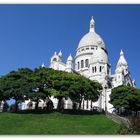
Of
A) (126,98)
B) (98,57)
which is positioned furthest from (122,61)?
(126,98)

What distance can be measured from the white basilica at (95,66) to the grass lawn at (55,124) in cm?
1866

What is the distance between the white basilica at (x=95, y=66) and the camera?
65.6m

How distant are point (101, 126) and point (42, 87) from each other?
46.2 feet

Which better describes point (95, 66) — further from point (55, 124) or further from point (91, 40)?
point (55, 124)

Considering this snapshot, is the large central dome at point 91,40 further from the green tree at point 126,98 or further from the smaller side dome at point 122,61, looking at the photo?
the green tree at point 126,98

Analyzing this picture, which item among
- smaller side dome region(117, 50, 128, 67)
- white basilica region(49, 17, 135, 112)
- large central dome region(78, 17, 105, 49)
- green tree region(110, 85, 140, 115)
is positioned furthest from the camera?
large central dome region(78, 17, 105, 49)

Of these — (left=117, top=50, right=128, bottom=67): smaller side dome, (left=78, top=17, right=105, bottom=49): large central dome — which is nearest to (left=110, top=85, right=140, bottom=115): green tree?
(left=117, top=50, right=128, bottom=67): smaller side dome

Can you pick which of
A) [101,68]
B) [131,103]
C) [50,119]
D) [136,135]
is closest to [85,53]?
[101,68]

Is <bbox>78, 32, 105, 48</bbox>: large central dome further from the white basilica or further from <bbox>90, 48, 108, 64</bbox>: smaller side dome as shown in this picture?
<bbox>90, 48, 108, 64</bbox>: smaller side dome

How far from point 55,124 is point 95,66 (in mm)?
35808

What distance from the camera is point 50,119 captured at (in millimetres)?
40219

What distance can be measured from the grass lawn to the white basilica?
18659 mm

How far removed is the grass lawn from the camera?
106 feet

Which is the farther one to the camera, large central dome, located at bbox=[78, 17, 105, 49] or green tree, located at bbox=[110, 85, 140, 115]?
large central dome, located at bbox=[78, 17, 105, 49]
